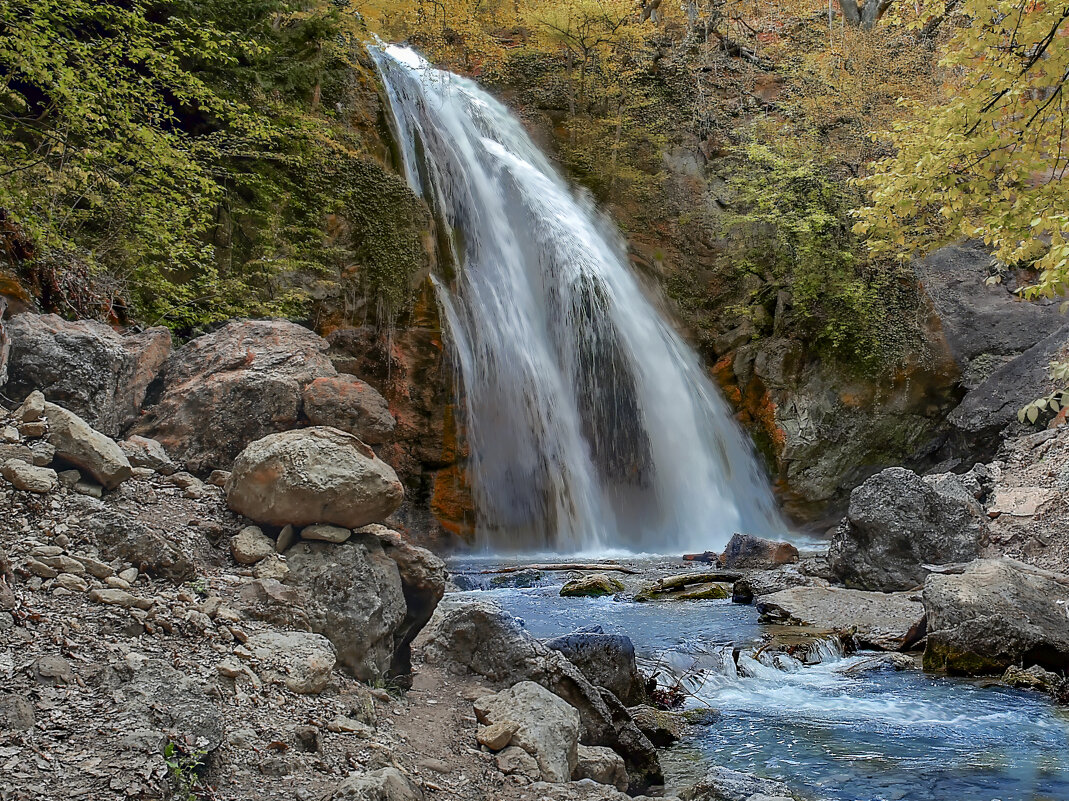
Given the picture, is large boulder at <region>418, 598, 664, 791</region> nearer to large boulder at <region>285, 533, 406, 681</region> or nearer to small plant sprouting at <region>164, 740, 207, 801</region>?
large boulder at <region>285, 533, 406, 681</region>

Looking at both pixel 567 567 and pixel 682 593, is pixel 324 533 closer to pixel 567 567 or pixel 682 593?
pixel 682 593

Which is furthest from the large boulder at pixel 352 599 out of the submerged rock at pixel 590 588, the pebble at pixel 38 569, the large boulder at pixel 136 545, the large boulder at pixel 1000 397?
the large boulder at pixel 1000 397

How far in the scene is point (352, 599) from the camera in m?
3.77

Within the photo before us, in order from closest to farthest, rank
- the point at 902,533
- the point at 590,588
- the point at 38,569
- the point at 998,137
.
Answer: the point at 38,569, the point at 998,137, the point at 902,533, the point at 590,588

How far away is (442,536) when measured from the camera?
525 inches

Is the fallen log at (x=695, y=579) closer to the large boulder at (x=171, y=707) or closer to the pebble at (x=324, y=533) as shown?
the pebble at (x=324, y=533)

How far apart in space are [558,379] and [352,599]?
1145 centimetres

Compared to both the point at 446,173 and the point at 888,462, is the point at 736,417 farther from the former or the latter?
the point at 446,173

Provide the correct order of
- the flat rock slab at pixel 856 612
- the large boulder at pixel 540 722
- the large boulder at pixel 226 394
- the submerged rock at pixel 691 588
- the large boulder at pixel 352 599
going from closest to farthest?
1. the large boulder at pixel 540 722
2. the large boulder at pixel 352 599
3. the large boulder at pixel 226 394
4. the flat rock slab at pixel 856 612
5. the submerged rock at pixel 691 588

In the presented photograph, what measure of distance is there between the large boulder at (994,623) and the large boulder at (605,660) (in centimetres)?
295

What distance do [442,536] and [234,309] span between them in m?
5.83

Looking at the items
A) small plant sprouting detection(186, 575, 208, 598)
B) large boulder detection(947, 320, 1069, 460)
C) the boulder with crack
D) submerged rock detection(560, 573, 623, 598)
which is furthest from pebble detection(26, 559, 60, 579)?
large boulder detection(947, 320, 1069, 460)

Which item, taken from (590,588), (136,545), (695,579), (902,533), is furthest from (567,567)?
(136,545)

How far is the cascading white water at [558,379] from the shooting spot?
13938mm
